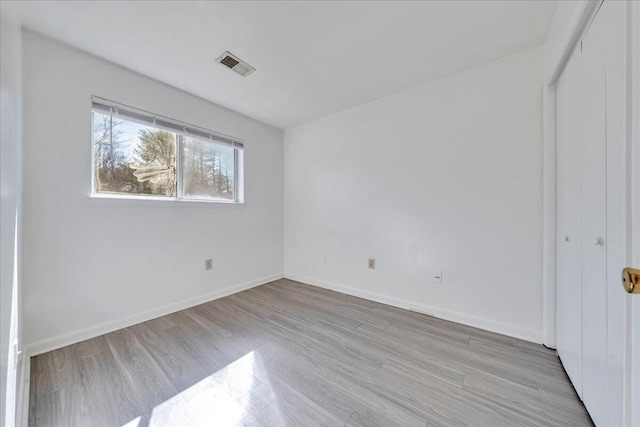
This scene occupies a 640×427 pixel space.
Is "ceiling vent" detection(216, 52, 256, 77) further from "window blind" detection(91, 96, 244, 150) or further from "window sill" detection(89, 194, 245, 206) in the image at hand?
"window sill" detection(89, 194, 245, 206)

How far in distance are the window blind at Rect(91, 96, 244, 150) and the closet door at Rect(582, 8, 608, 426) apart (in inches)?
114

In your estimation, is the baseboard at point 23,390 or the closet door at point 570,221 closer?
the baseboard at point 23,390

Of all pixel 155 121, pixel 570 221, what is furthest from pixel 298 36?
pixel 570 221

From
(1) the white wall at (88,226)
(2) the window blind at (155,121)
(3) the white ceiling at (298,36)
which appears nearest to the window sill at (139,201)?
(1) the white wall at (88,226)

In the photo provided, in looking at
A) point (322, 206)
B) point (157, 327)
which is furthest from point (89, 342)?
point (322, 206)

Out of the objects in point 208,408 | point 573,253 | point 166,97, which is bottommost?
point 208,408

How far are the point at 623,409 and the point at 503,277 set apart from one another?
1.18 meters

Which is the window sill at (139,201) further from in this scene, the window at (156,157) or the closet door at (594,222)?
the closet door at (594,222)

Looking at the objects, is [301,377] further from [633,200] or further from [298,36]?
[298,36]

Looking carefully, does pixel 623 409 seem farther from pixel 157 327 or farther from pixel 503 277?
pixel 157 327

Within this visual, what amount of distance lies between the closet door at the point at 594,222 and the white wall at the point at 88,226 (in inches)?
114

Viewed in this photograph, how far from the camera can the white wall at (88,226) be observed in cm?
154

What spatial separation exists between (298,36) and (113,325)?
2.69m

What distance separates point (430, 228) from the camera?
85.3 inches
